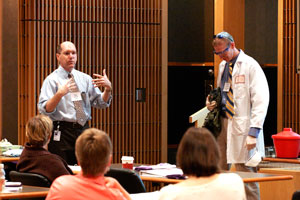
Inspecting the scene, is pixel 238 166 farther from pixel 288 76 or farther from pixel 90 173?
pixel 288 76

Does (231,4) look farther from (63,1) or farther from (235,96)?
Result: (235,96)

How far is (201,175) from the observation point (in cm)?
234

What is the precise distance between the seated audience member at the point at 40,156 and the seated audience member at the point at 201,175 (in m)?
1.64

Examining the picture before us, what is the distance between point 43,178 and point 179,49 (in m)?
6.60

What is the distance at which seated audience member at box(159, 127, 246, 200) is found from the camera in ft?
7.59

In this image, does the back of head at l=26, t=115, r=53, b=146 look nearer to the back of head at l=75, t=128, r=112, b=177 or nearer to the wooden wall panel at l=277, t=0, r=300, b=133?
the back of head at l=75, t=128, r=112, b=177

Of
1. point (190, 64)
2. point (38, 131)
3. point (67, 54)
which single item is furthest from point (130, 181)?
point (190, 64)

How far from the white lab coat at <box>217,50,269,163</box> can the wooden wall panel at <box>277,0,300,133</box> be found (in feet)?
12.3

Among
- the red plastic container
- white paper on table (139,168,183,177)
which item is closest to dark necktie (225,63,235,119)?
the red plastic container

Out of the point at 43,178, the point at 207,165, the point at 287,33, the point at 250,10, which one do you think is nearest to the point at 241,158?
the point at 43,178

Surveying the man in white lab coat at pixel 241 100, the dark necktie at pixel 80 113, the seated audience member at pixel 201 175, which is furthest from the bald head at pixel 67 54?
the seated audience member at pixel 201 175

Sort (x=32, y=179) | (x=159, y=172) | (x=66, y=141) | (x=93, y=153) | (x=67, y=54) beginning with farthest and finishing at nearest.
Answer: (x=67, y=54) → (x=66, y=141) → (x=159, y=172) → (x=32, y=179) → (x=93, y=153)

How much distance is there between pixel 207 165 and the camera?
7.63 feet

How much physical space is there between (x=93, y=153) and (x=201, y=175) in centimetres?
53
